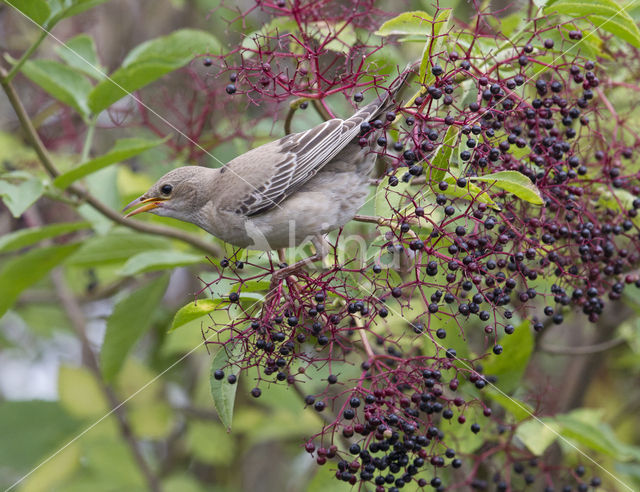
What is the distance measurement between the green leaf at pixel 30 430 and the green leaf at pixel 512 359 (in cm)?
303

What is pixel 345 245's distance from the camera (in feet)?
10.8

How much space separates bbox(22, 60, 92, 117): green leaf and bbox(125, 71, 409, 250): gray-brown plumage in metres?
0.66

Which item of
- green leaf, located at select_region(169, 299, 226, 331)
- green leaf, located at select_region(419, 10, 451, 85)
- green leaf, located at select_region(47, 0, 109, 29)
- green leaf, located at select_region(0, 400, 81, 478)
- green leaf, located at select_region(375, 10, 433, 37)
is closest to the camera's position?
green leaf, located at select_region(419, 10, 451, 85)

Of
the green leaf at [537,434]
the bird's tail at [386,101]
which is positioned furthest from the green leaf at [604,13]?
the green leaf at [537,434]

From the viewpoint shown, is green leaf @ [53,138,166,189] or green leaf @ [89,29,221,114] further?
green leaf @ [89,29,221,114]

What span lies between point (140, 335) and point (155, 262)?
0.76m

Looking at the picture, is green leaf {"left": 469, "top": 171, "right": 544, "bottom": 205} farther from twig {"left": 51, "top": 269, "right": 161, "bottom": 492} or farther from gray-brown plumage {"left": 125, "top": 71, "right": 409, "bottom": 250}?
twig {"left": 51, "top": 269, "right": 161, "bottom": 492}

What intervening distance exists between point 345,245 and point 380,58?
2.82 ft

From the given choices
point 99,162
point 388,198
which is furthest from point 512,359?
point 99,162

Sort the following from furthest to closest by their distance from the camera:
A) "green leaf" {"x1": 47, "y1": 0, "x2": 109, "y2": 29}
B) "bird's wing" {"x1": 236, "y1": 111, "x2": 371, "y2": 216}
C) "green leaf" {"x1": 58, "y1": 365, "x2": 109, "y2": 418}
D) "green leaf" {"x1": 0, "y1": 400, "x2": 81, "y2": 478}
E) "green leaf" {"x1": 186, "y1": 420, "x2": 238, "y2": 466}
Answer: "green leaf" {"x1": 186, "y1": 420, "x2": 238, "y2": 466}, "green leaf" {"x1": 58, "y1": 365, "x2": 109, "y2": 418}, "green leaf" {"x1": 0, "y1": 400, "x2": 81, "y2": 478}, "green leaf" {"x1": 47, "y1": 0, "x2": 109, "y2": 29}, "bird's wing" {"x1": 236, "y1": 111, "x2": 371, "y2": 216}

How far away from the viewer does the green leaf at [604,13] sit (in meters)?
2.63

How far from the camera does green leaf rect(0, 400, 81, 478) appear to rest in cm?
470

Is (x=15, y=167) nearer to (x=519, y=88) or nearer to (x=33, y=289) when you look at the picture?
(x=33, y=289)

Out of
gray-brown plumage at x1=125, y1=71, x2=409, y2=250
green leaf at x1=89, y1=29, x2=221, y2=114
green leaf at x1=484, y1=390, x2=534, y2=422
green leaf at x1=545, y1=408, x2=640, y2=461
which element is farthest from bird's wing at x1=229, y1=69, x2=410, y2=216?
green leaf at x1=545, y1=408, x2=640, y2=461
